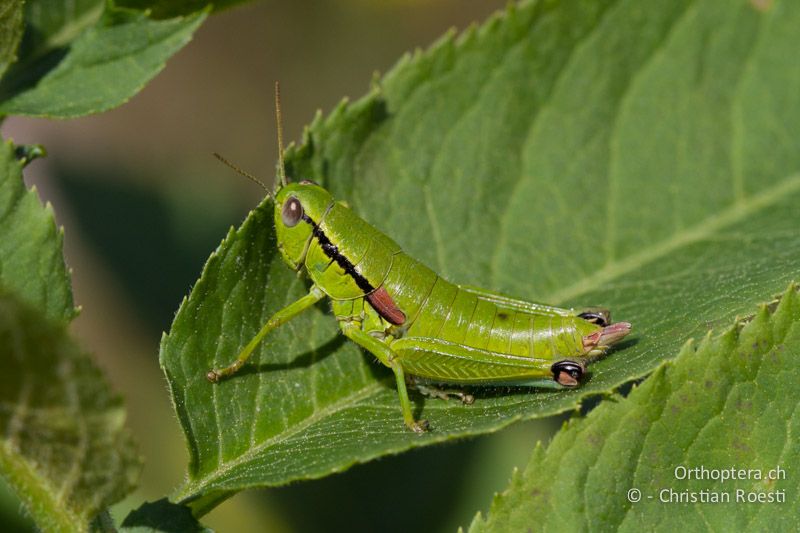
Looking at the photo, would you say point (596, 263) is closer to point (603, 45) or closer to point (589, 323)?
point (589, 323)

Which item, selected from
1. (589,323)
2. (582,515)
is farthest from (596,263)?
(582,515)

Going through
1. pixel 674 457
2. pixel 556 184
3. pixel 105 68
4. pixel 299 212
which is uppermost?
pixel 105 68

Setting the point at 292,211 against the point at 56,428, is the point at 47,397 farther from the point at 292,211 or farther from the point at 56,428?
the point at 292,211

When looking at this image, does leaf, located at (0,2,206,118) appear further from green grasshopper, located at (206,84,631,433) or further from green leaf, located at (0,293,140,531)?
green leaf, located at (0,293,140,531)

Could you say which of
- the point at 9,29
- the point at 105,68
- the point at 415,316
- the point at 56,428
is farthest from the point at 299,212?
the point at 56,428

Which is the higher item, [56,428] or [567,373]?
[56,428]

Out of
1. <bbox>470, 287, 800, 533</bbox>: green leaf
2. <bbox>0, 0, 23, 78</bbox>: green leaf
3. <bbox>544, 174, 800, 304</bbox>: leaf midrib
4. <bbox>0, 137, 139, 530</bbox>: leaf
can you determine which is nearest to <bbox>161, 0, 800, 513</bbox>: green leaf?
<bbox>544, 174, 800, 304</bbox>: leaf midrib
